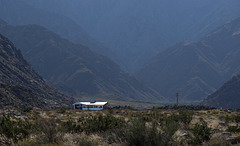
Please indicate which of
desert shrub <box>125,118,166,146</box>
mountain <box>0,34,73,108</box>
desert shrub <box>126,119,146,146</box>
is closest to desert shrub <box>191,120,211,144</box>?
desert shrub <box>125,118,166,146</box>

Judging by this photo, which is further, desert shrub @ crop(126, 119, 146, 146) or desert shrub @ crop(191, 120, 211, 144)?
desert shrub @ crop(191, 120, 211, 144)

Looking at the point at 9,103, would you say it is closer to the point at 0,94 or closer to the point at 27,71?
the point at 0,94

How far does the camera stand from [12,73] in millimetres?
161750

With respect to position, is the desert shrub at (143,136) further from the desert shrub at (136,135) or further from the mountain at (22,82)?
the mountain at (22,82)

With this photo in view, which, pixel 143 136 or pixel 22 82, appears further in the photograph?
pixel 22 82

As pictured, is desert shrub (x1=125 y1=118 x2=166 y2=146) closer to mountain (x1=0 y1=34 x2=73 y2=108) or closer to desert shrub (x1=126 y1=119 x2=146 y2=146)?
desert shrub (x1=126 y1=119 x2=146 y2=146)

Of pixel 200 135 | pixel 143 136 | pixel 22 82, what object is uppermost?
pixel 22 82

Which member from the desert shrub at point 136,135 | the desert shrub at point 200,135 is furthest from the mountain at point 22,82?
the desert shrub at point 136,135

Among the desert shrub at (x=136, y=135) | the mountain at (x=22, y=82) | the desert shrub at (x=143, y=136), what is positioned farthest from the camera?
the mountain at (x=22, y=82)

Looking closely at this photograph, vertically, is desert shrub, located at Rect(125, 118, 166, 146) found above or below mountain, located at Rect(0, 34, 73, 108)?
below

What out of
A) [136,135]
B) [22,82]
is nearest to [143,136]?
[136,135]

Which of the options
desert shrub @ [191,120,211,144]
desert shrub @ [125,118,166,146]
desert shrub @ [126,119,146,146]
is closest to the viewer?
desert shrub @ [125,118,166,146]

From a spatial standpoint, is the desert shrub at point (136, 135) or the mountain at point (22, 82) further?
the mountain at point (22, 82)

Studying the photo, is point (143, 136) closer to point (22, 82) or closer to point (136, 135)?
point (136, 135)
